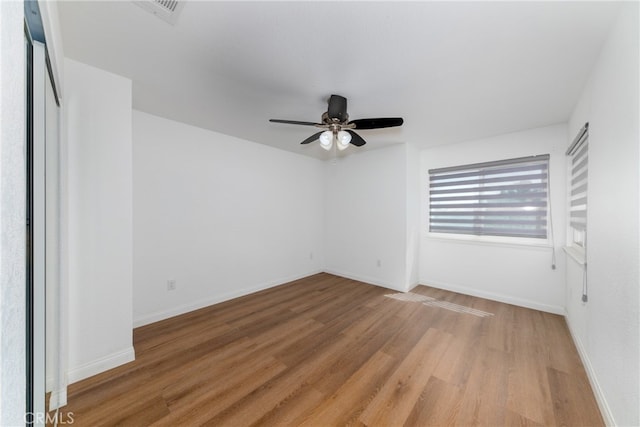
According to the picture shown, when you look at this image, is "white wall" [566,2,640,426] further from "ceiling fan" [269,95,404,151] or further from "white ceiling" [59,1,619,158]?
"ceiling fan" [269,95,404,151]

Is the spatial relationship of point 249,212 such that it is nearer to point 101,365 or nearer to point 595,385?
point 101,365

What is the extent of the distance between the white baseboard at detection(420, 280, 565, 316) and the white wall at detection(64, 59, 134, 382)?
155 inches

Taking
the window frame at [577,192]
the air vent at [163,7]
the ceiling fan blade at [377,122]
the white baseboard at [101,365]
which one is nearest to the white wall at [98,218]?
the white baseboard at [101,365]

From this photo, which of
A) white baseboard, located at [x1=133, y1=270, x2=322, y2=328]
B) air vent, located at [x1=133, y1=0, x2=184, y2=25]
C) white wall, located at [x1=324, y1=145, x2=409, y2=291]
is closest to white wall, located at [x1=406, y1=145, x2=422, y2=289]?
white wall, located at [x1=324, y1=145, x2=409, y2=291]

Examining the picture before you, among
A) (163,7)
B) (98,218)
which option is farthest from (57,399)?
(163,7)

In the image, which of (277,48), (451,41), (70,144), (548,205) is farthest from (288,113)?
(548,205)

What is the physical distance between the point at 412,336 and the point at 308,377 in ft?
3.83

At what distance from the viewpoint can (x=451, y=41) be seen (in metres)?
1.46

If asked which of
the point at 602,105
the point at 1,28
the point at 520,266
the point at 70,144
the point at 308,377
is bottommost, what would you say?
the point at 308,377

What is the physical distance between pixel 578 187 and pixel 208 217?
408 cm

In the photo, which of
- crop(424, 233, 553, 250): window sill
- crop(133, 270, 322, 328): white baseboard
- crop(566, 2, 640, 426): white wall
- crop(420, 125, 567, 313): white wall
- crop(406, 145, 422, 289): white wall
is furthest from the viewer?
crop(406, 145, 422, 289): white wall

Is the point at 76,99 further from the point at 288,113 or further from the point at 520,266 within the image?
the point at 520,266

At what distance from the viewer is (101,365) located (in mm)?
1786

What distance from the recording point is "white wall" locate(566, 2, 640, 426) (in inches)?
45.2
